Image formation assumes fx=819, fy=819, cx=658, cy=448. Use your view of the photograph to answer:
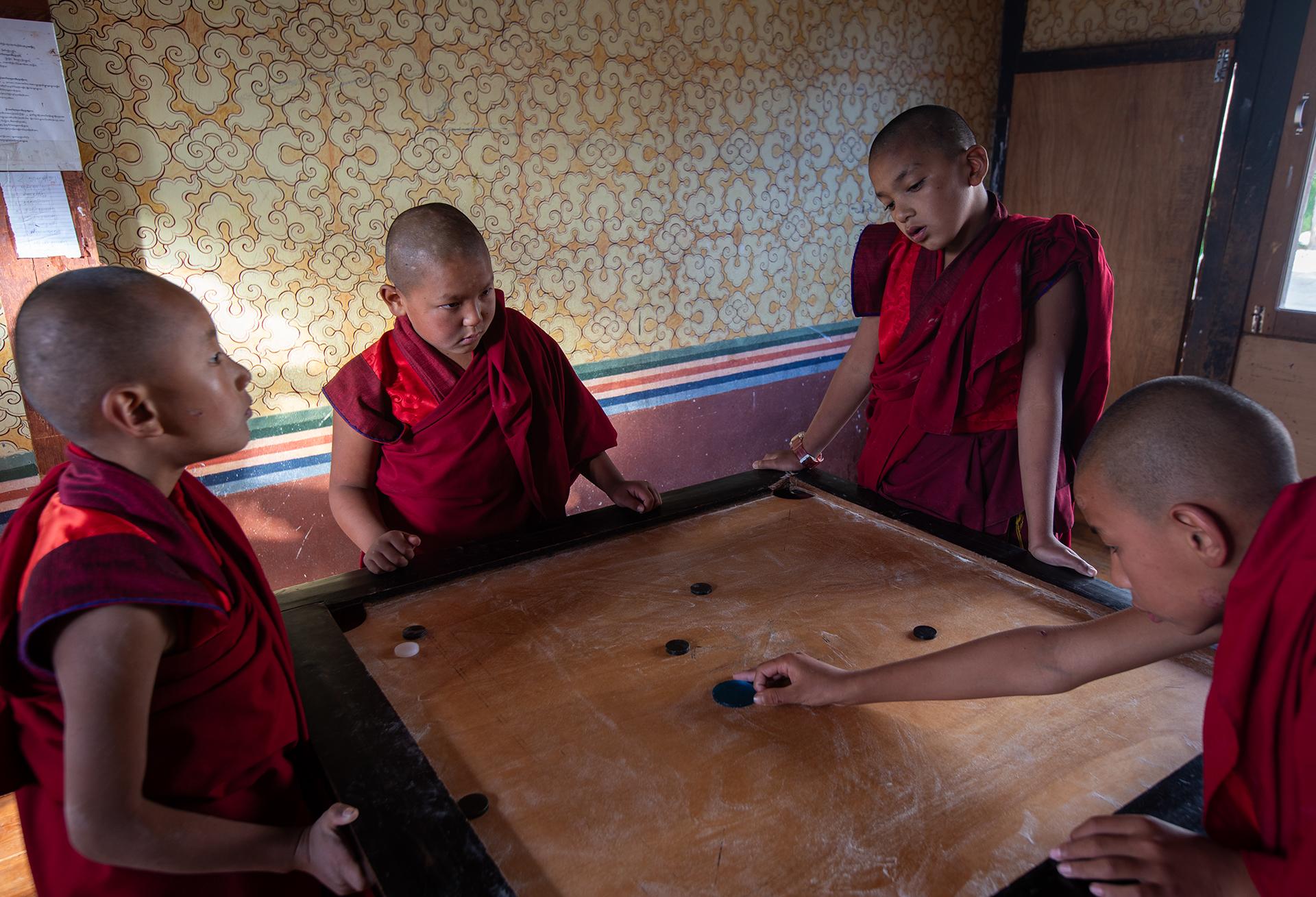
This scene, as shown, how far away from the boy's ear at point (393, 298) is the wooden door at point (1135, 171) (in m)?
3.39

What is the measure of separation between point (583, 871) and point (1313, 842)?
2.26 feet

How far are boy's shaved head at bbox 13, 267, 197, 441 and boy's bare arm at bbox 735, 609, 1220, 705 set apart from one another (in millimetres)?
900

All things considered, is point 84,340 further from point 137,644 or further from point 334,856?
point 334,856

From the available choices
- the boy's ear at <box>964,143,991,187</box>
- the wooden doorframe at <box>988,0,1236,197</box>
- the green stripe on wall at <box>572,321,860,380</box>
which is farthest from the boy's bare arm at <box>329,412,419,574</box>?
the wooden doorframe at <box>988,0,1236,197</box>

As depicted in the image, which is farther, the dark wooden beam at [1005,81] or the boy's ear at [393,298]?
the dark wooden beam at [1005,81]

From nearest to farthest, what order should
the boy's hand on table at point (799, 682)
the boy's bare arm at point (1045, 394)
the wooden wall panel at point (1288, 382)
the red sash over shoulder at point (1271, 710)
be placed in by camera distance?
1. the red sash over shoulder at point (1271, 710)
2. the boy's hand on table at point (799, 682)
3. the boy's bare arm at point (1045, 394)
4. the wooden wall panel at point (1288, 382)

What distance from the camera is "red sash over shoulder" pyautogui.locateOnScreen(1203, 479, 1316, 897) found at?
0.78 metres

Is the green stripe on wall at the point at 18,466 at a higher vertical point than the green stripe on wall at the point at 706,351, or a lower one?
lower

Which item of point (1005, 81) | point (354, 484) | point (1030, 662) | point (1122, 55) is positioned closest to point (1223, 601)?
point (1030, 662)

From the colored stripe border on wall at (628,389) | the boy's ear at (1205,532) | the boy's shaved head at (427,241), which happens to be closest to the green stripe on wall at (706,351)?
A: the colored stripe border on wall at (628,389)

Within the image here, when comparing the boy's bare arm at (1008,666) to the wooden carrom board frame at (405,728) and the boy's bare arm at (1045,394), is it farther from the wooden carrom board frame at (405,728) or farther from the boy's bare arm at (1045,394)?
the boy's bare arm at (1045,394)

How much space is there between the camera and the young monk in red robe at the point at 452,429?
6.19ft

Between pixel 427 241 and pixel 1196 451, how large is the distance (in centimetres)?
145

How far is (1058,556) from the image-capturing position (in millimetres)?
1562
